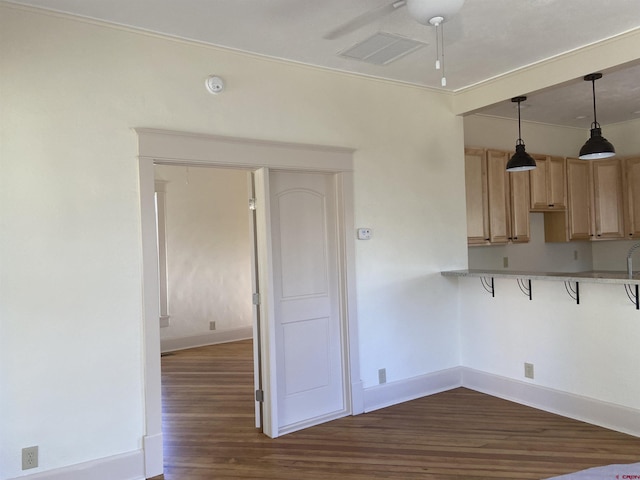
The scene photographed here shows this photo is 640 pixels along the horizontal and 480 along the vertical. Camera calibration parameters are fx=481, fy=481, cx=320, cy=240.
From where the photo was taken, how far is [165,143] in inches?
124

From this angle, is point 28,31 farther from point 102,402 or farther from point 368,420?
point 368,420

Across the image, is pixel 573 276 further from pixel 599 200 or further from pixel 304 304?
pixel 599 200

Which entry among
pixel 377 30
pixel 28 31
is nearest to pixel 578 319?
pixel 377 30

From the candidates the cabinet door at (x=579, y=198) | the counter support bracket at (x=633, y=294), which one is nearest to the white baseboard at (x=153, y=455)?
the counter support bracket at (x=633, y=294)

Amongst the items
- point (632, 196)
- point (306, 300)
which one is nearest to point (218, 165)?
point (306, 300)

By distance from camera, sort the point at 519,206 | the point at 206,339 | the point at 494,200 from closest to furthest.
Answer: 1. the point at 494,200
2. the point at 519,206
3. the point at 206,339

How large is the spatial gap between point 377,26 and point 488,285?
8.20 feet

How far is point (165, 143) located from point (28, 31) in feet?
3.13

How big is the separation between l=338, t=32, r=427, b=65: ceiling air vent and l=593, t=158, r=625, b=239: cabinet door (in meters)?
3.94

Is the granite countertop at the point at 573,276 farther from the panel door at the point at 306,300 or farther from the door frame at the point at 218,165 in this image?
the panel door at the point at 306,300

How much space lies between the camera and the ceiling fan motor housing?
2.34m

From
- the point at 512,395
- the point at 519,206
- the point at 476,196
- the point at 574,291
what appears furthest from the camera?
the point at 519,206

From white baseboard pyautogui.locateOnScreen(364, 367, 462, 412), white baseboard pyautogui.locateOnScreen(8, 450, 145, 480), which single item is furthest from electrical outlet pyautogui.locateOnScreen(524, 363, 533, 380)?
white baseboard pyautogui.locateOnScreen(8, 450, 145, 480)

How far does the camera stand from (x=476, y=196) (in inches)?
194
